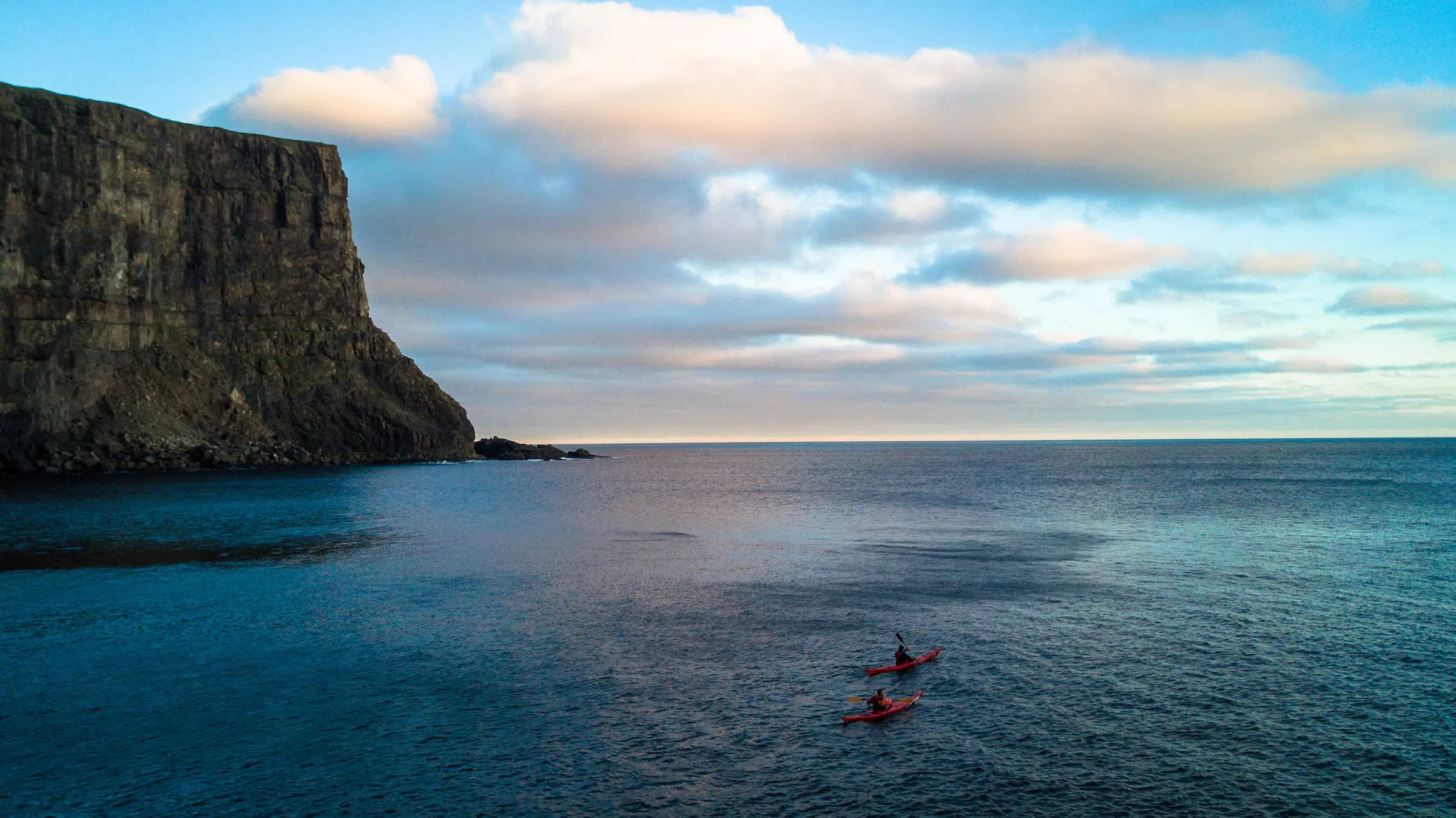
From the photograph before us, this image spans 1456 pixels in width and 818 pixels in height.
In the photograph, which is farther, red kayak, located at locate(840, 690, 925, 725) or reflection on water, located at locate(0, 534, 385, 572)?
reflection on water, located at locate(0, 534, 385, 572)

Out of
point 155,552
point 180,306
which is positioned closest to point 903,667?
point 155,552

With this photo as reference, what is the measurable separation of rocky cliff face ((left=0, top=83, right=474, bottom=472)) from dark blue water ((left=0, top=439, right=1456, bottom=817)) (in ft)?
262

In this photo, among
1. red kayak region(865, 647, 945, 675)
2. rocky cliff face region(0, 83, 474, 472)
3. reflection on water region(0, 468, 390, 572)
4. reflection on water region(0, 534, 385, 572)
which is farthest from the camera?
rocky cliff face region(0, 83, 474, 472)

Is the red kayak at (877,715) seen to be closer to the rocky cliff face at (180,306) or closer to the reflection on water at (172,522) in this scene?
the reflection on water at (172,522)

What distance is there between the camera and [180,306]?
16088cm

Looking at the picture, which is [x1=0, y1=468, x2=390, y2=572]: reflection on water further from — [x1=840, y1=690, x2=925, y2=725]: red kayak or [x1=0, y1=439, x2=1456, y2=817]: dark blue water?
[x1=840, y1=690, x2=925, y2=725]: red kayak

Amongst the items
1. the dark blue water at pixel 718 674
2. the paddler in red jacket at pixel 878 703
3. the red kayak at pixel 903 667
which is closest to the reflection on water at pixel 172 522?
the dark blue water at pixel 718 674

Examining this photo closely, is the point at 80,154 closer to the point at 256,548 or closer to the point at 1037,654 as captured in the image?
the point at 256,548

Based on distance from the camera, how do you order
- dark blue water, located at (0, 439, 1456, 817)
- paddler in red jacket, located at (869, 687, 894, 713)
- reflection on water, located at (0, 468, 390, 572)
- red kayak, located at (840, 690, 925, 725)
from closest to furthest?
dark blue water, located at (0, 439, 1456, 817)
red kayak, located at (840, 690, 925, 725)
paddler in red jacket, located at (869, 687, 894, 713)
reflection on water, located at (0, 468, 390, 572)

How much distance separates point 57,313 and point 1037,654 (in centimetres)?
15620

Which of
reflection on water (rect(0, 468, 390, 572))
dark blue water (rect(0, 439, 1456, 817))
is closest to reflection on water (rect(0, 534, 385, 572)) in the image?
reflection on water (rect(0, 468, 390, 572))

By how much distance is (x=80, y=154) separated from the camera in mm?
139750

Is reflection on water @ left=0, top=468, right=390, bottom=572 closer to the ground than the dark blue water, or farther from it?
farther from it

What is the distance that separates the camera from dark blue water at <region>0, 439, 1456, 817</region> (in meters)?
23.9
